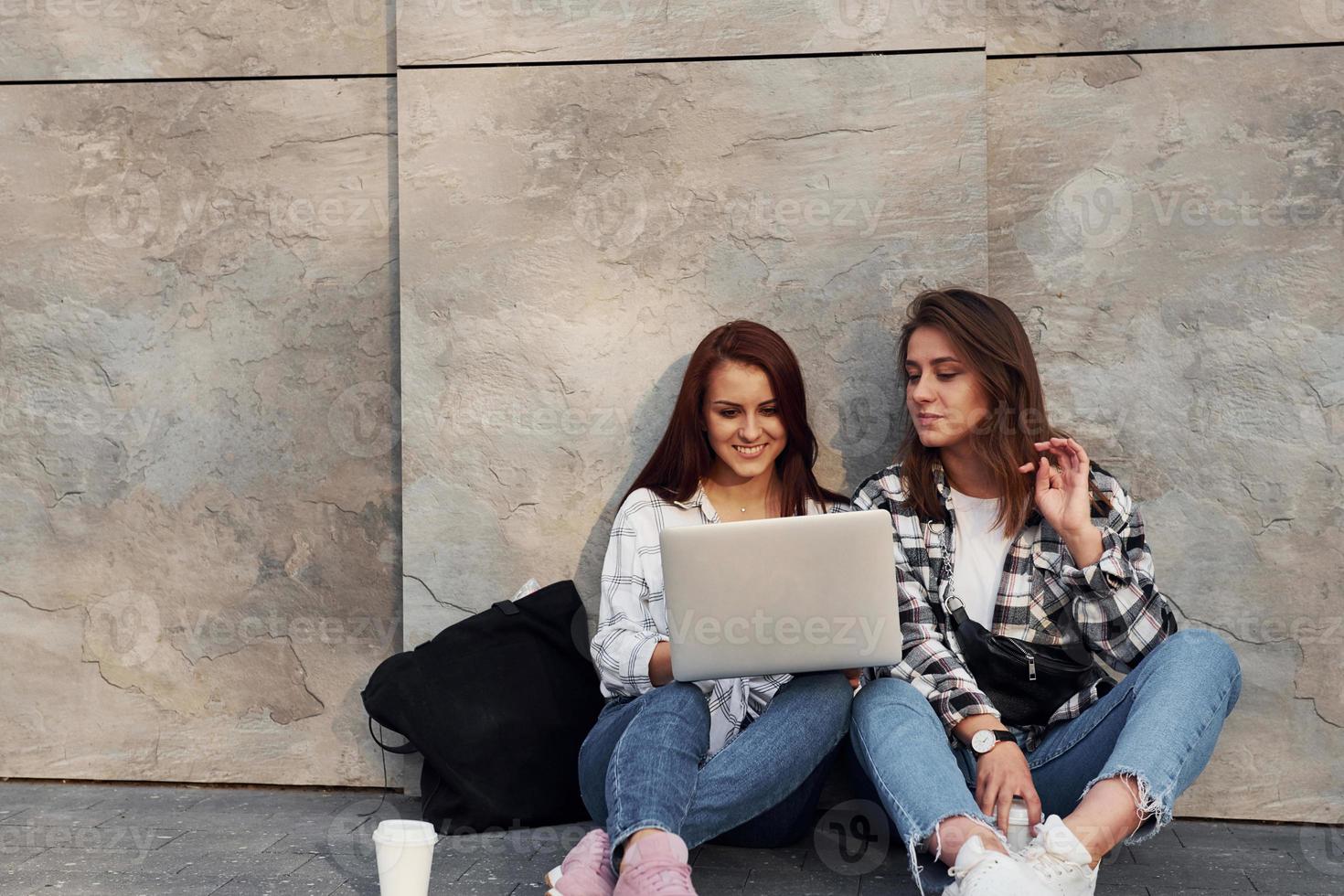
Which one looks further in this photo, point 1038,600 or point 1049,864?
point 1038,600

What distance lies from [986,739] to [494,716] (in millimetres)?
1171

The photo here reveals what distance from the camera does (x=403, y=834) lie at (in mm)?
2082

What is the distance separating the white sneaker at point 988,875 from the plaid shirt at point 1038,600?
0.47 m

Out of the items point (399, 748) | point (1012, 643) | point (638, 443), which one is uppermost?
point (638, 443)

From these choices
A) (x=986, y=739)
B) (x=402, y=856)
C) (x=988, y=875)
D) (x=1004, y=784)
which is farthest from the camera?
(x=986, y=739)

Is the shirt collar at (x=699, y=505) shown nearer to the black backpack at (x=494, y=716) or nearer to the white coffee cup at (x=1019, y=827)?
the black backpack at (x=494, y=716)

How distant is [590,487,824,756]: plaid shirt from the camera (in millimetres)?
2652

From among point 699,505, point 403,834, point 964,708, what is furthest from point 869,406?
point 403,834

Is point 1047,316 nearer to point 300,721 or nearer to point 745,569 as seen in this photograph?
point 745,569

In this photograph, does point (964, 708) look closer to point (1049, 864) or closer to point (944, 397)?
point (1049, 864)

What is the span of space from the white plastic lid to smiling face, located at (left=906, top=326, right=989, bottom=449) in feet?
4.56

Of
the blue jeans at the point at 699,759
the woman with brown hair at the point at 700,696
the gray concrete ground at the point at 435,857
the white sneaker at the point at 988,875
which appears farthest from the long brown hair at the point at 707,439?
the white sneaker at the point at 988,875

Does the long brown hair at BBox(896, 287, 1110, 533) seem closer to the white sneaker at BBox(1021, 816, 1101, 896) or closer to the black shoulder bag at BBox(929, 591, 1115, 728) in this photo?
the black shoulder bag at BBox(929, 591, 1115, 728)

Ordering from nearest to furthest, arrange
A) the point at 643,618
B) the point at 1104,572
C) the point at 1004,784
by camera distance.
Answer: the point at 1004,784
the point at 1104,572
the point at 643,618
